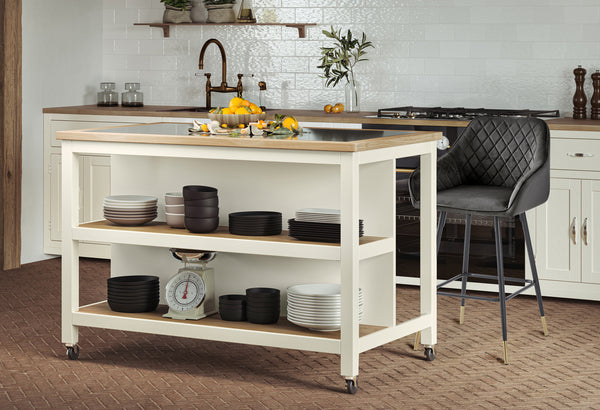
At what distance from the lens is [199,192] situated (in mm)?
4312

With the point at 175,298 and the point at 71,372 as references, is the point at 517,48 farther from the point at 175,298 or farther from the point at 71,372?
the point at 71,372

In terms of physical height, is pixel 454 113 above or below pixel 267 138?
above

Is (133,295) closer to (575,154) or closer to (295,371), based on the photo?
(295,371)

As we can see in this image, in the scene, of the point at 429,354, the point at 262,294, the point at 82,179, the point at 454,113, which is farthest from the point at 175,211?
the point at 82,179

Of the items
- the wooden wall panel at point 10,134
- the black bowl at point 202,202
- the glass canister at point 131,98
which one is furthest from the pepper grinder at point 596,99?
the wooden wall panel at point 10,134

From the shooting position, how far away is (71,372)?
4.28m

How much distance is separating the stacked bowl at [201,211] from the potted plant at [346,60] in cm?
257

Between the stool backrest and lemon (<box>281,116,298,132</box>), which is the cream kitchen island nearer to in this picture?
lemon (<box>281,116,298,132</box>)

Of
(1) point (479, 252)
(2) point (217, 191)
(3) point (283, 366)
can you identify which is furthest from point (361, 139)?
(1) point (479, 252)

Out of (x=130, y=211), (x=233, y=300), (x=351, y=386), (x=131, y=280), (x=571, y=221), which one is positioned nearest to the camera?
(x=351, y=386)

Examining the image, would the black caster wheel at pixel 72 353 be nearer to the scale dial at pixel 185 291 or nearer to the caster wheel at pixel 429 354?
the scale dial at pixel 185 291

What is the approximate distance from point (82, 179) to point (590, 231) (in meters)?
3.51

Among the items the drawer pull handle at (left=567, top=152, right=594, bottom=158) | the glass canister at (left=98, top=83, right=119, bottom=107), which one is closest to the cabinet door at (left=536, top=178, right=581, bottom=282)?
the drawer pull handle at (left=567, top=152, right=594, bottom=158)

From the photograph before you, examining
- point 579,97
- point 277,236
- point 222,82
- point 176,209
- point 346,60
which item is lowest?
point 277,236
